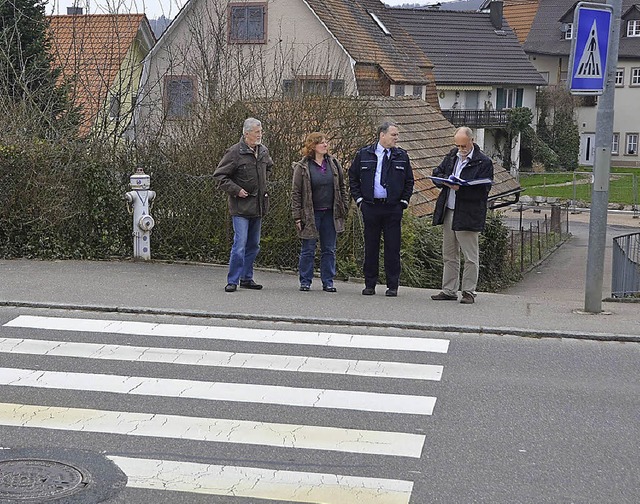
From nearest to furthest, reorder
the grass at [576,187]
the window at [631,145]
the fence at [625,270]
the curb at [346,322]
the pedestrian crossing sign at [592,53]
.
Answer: the curb at [346,322], the pedestrian crossing sign at [592,53], the fence at [625,270], the grass at [576,187], the window at [631,145]

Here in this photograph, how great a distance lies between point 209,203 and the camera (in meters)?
13.1

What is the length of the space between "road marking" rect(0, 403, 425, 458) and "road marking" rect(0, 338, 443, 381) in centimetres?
135

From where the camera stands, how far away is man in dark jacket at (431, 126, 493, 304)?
1077cm

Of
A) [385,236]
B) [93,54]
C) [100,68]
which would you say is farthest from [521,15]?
[385,236]

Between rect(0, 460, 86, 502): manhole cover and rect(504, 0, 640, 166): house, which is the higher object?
rect(504, 0, 640, 166): house

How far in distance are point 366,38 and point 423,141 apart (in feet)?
52.3

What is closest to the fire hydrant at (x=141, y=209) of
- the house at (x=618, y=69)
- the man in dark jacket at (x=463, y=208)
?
the man in dark jacket at (x=463, y=208)

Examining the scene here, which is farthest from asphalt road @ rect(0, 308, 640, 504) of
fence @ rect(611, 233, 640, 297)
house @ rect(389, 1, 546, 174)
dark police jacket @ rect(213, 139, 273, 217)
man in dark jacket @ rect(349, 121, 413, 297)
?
house @ rect(389, 1, 546, 174)

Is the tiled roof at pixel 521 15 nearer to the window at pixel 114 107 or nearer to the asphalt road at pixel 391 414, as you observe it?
the window at pixel 114 107

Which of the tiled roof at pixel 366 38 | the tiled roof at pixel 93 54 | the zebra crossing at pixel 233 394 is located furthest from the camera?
the tiled roof at pixel 366 38

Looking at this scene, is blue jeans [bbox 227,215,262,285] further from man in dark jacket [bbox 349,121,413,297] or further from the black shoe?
man in dark jacket [bbox 349,121,413,297]

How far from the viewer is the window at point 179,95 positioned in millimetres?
14450

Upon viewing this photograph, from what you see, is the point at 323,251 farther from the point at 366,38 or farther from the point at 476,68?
the point at 476,68

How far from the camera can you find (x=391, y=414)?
→ 22.5ft
